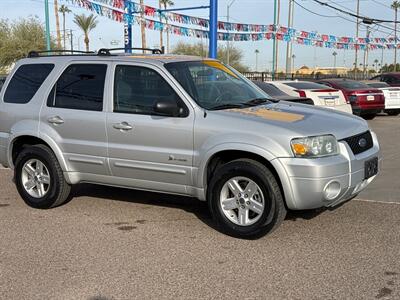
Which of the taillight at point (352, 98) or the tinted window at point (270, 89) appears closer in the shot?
the tinted window at point (270, 89)

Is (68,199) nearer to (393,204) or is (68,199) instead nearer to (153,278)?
(153,278)

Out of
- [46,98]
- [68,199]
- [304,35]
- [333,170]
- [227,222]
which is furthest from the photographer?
[304,35]

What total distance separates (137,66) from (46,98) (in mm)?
1345

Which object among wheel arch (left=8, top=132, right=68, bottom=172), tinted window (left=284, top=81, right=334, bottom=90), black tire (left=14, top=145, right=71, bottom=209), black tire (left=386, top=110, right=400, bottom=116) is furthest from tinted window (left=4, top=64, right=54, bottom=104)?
black tire (left=386, top=110, right=400, bottom=116)

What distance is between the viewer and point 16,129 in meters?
6.59

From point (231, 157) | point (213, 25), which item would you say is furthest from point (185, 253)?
point (213, 25)

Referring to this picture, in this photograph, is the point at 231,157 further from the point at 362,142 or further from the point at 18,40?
the point at 18,40

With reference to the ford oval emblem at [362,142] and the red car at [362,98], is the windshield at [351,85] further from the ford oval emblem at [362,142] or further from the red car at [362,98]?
the ford oval emblem at [362,142]

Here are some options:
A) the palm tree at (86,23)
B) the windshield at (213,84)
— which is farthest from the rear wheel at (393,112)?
the palm tree at (86,23)

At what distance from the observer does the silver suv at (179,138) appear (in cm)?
498

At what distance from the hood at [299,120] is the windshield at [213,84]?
0.91ft

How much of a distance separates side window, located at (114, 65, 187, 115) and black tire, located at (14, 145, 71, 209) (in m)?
1.16

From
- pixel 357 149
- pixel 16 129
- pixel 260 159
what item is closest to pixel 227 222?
pixel 260 159

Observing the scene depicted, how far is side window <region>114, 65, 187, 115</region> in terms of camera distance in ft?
18.6
